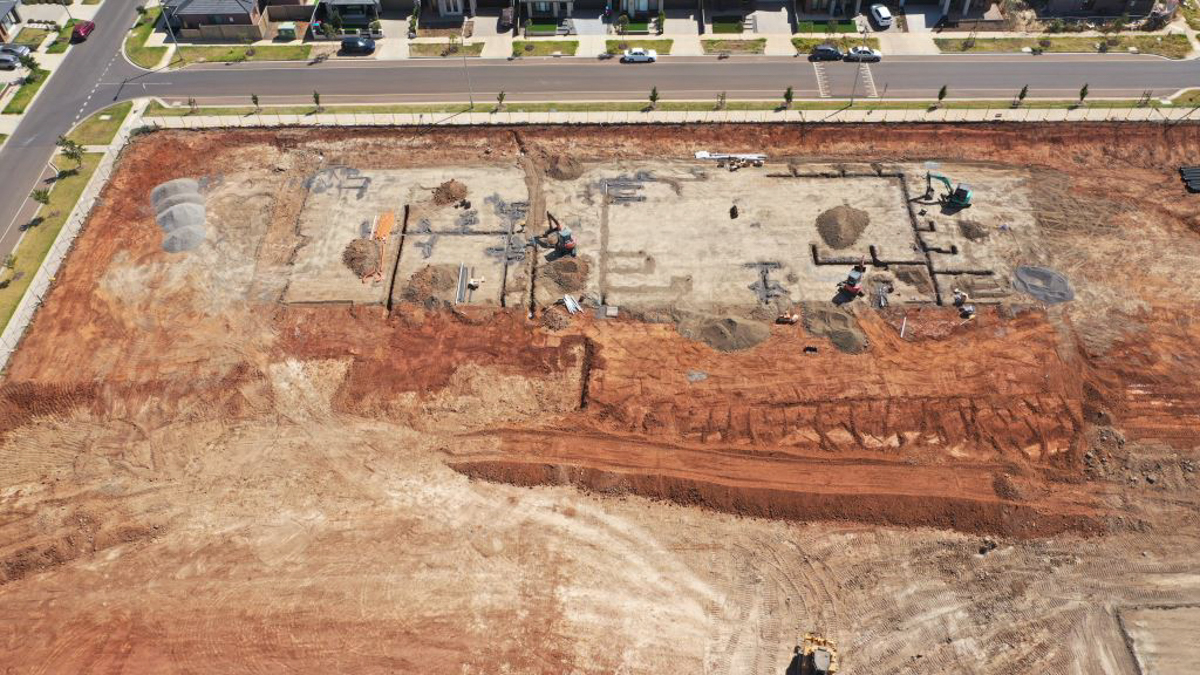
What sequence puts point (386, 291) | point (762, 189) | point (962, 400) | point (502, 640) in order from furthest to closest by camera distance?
point (762, 189) → point (386, 291) → point (962, 400) → point (502, 640)

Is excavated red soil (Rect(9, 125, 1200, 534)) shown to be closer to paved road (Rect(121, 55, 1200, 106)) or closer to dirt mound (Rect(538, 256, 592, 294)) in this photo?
dirt mound (Rect(538, 256, 592, 294))

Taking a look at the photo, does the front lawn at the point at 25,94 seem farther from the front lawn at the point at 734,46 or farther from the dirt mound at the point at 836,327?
the dirt mound at the point at 836,327

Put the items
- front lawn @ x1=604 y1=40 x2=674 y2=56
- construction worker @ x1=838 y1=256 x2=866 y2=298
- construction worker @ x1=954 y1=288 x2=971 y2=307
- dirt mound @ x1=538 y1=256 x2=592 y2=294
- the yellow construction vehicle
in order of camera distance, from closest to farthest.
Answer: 1. the yellow construction vehicle
2. construction worker @ x1=954 y1=288 x2=971 y2=307
3. construction worker @ x1=838 y1=256 x2=866 y2=298
4. dirt mound @ x1=538 y1=256 x2=592 y2=294
5. front lawn @ x1=604 y1=40 x2=674 y2=56

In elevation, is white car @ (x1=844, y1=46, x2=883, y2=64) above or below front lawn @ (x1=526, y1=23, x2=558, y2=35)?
below

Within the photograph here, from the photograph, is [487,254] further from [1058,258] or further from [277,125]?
[1058,258]

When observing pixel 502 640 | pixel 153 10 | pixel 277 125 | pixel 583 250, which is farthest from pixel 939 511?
pixel 153 10

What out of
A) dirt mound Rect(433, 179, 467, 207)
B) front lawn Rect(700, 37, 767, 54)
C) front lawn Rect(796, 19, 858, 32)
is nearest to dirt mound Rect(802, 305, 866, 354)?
dirt mound Rect(433, 179, 467, 207)
